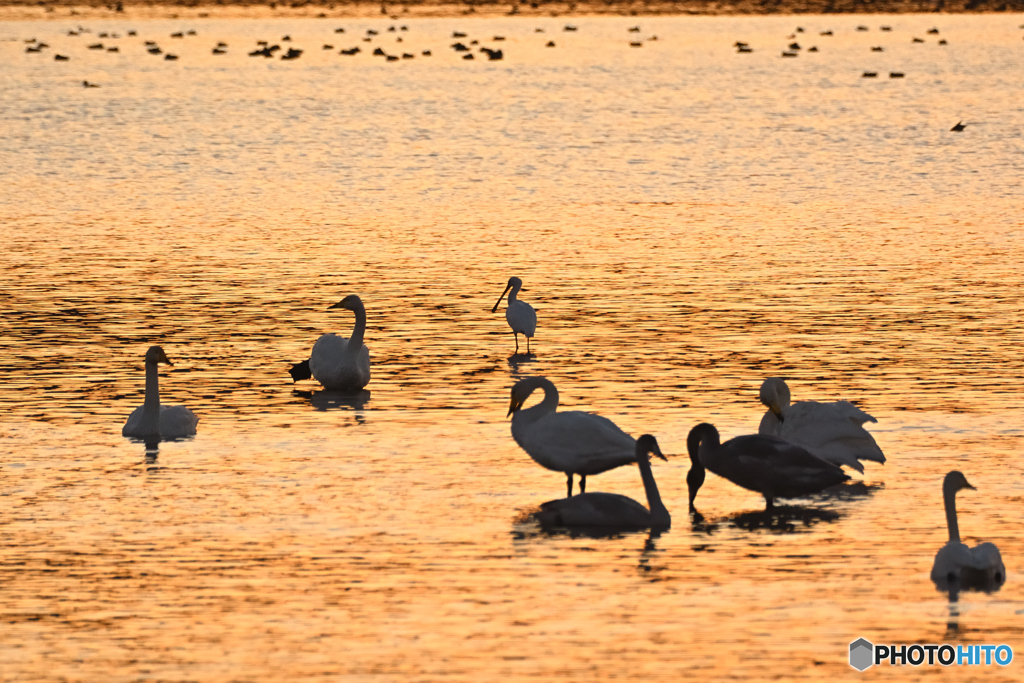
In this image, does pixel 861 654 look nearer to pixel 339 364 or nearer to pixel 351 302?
pixel 339 364

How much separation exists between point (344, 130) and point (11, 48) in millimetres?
52659


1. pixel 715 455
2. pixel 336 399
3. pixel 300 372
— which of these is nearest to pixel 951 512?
pixel 715 455

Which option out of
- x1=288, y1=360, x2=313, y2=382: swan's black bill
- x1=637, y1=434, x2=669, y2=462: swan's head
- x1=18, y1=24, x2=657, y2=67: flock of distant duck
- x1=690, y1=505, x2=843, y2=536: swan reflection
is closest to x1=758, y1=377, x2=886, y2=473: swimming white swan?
x1=690, y1=505, x2=843, y2=536: swan reflection

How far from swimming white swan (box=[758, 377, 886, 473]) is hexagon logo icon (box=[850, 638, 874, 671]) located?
13.6ft

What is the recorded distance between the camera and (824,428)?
595 inches

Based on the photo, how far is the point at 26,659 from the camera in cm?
1073

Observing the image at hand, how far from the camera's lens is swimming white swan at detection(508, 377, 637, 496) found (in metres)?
14.3

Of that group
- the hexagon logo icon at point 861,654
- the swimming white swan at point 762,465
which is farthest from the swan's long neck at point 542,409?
the hexagon logo icon at point 861,654

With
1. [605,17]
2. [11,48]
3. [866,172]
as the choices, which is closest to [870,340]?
[866,172]

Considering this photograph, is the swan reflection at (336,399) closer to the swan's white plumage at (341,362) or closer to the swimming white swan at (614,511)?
the swan's white plumage at (341,362)

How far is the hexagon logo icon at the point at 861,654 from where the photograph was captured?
10.5 m

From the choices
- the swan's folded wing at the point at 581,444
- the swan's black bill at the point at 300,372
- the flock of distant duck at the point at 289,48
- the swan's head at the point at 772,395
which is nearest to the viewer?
the swan's folded wing at the point at 581,444

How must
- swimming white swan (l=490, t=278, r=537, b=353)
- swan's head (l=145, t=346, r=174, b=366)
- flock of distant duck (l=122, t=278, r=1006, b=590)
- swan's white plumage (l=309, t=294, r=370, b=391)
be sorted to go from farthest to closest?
swimming white swan (l=490, t=278, r=537, b=353) → swan's white plumage (l=309, t=294, r=370, b=391) → swan's head (l=145, t=346, r=174, b=366) → flock of distant duck (l=122, t=278, r=1006, b=590)

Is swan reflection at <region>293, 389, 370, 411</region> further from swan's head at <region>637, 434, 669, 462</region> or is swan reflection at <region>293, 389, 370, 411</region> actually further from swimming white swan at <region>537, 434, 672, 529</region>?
swan's head at <region>637, 434, 669, 462</region>
